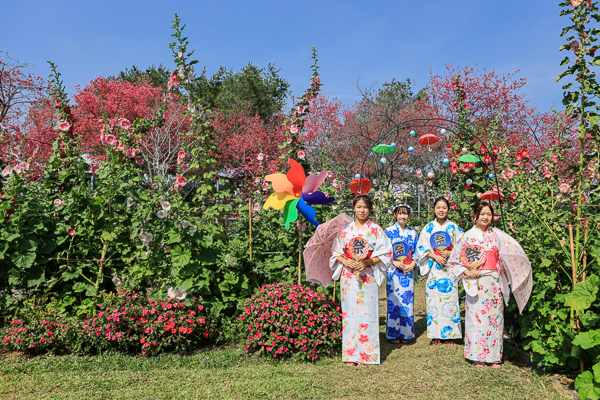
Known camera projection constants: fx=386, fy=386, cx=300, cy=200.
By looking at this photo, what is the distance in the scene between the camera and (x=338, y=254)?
3.56 metres

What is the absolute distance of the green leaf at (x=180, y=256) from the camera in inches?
142

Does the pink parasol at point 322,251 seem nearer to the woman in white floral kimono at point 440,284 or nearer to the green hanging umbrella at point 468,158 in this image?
the woman in white floral kimono at point 440,284

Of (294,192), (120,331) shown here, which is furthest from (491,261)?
(120,331)

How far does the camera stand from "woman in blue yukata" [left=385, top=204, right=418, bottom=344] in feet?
13.4

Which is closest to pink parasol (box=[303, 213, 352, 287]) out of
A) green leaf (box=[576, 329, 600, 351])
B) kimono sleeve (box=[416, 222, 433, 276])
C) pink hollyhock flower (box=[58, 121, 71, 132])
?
kimono sleeve (box=[416, 222, 433, 276])

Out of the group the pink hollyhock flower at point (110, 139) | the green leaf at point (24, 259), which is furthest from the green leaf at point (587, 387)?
the green leaf at point (24, 259)

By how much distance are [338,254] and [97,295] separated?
249 centimetres

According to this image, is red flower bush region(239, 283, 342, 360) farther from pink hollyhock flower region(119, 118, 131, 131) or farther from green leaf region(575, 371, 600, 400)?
pink hollyhock flower region(119, 118, 131, 131)

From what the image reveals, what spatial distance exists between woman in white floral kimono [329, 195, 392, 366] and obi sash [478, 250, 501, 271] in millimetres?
825

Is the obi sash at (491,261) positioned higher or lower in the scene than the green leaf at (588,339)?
higher

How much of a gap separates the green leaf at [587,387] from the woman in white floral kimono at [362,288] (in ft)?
4.80

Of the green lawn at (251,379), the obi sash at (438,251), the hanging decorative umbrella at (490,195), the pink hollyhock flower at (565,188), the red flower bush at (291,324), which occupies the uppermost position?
the hanging decorative umbrella at (490,195)

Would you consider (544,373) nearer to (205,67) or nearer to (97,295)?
(97,295)

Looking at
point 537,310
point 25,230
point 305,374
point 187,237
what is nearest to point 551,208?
point 537,310
